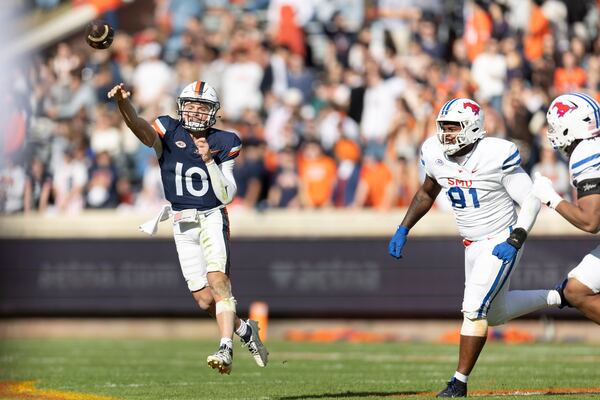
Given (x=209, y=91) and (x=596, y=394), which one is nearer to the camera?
(x=596, y=394)

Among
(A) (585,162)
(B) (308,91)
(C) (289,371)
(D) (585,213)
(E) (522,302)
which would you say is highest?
(B) (308,91)

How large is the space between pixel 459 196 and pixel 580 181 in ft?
3.14

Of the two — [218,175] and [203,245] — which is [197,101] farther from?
[203,245]

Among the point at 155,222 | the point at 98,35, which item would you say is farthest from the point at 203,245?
the point at 98,35

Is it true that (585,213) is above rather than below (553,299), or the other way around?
above

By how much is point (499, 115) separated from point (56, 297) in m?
5.91

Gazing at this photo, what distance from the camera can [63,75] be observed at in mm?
19797

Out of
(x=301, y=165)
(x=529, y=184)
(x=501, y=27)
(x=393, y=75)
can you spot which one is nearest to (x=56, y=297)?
(x=301, y=165)

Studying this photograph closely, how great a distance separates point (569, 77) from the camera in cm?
1747

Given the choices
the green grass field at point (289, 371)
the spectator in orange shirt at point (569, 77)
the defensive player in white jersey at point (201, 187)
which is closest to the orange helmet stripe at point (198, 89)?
the defensive player in white jersey at point (201, 187)

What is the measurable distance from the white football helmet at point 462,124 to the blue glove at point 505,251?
0.81 m

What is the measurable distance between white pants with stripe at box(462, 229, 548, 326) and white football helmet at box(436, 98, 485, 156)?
653 millimetres

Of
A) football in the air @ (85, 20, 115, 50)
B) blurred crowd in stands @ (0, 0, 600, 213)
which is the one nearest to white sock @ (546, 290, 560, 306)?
football in the air @ (85, 20, 115, 50)

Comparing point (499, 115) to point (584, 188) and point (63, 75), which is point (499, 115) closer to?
point (63, 75)
